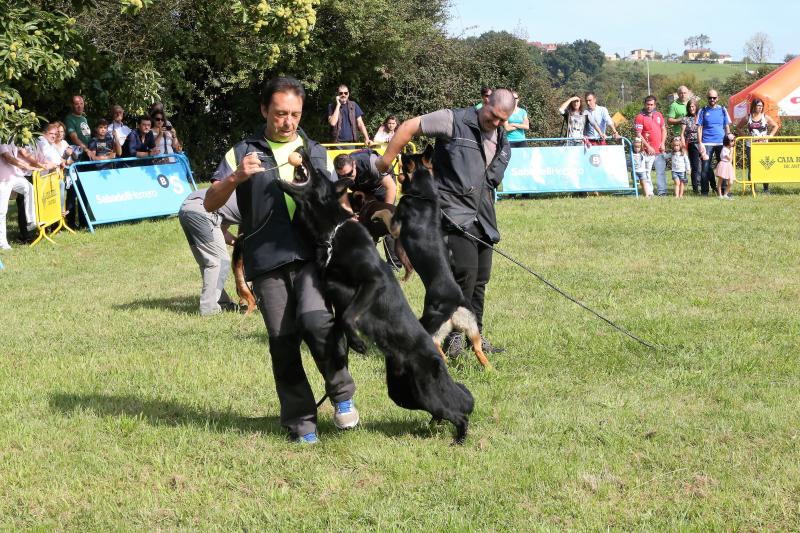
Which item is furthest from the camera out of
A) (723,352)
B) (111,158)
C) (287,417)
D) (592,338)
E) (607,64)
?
(607,64)

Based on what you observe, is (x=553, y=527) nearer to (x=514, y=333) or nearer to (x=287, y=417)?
(x=287, y=417)

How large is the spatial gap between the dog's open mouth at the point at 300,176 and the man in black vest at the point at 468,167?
1427 millimetres

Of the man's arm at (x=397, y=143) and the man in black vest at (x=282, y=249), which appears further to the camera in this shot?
the man's arm at (x=397, y=143)

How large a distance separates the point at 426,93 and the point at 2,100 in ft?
57.5

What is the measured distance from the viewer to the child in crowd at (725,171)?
16.1 m

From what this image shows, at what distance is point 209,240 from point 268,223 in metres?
4.28

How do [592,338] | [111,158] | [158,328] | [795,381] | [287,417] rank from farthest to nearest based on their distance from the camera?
[111,158]
[158,328]
[592,338]
[795,381]
[287,417]

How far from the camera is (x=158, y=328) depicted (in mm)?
8094

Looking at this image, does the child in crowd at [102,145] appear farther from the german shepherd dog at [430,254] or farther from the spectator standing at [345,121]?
the german shepherd dog at [430,254]

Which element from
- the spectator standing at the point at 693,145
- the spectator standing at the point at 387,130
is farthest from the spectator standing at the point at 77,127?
the spectator standing at the point at 693,145

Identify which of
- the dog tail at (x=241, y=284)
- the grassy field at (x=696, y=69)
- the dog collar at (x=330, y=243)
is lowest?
the dog tail at (x=241, y=284)

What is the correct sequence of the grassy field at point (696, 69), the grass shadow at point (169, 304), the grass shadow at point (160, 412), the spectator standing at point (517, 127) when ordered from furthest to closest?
the grassy field at point (696, 69) → the spectator standing at point (517, 127) → the grass shadow at point (169, 304) → the grass shadow at point (160, 412)

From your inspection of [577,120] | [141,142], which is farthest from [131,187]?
[577,120]

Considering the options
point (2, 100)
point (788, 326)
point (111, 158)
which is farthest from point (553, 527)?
point (111, 158)
